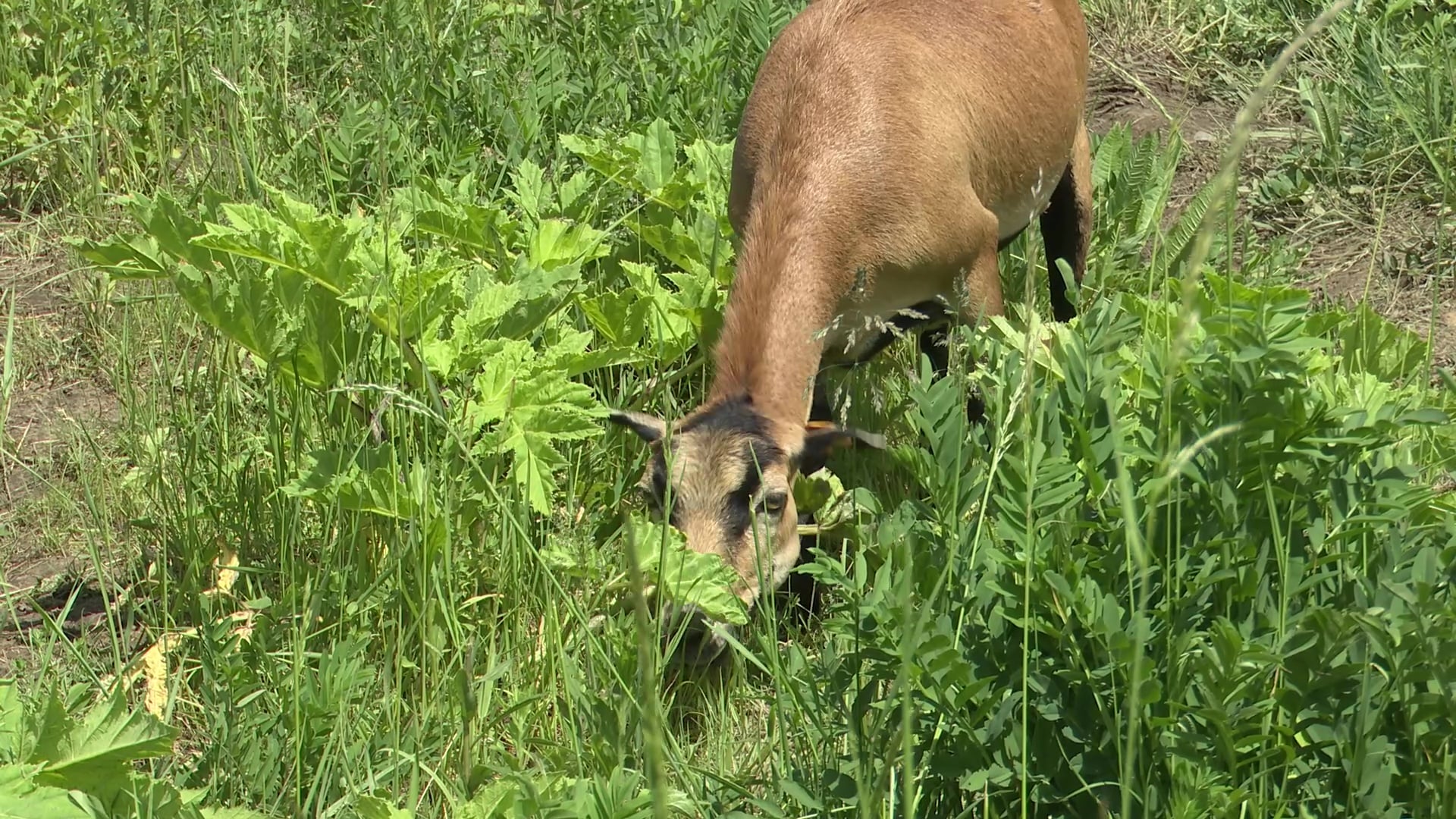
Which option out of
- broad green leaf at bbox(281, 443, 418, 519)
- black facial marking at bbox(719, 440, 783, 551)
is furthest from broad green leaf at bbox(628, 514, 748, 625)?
broad green leaf at bbox(281, 443, 418, 519)

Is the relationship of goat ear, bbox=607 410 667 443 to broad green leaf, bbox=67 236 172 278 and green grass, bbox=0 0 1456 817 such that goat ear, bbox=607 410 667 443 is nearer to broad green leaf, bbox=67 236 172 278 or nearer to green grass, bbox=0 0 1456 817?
green grass, bbox=0 0 1456 817

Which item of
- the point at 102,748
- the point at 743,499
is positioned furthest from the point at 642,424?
the point at 102,748

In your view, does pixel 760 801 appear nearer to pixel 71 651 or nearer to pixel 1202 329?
pixel 1202 329

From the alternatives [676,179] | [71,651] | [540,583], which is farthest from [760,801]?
[676,179]

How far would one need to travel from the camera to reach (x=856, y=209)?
4.57m

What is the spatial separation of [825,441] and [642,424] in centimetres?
47

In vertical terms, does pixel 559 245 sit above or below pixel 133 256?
below

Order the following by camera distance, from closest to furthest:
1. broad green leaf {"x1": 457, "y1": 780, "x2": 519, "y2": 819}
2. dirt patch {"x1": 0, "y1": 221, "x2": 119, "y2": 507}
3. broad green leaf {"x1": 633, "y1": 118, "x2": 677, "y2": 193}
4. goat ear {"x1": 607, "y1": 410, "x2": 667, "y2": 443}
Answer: broad green leaf {"x1": 457, "y1": 780, "x2": 519, "y2": 819}, goat ear {"x1": 607, "y1": 410, "x2": 667, "y2": 443}, dirt patch {"x1": 0, "y1": 221, "x2": 119, "y2": 507}, broad green leaf {"x1": 633, "y1": 118, "x2": 677, "y2": 193}

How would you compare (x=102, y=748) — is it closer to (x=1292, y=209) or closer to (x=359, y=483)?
(x=359, y=483)

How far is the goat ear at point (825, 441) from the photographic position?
397 centimetres

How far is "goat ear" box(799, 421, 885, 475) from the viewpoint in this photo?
397 centimetres

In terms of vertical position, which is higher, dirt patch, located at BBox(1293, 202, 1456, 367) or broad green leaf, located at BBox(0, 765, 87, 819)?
broad green leaf, located at BBox(0, 765, 87, 819)

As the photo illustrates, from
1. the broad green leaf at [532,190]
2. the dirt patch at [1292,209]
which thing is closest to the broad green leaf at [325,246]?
the broad green leaf at [532,190]

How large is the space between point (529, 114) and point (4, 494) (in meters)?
2.21
